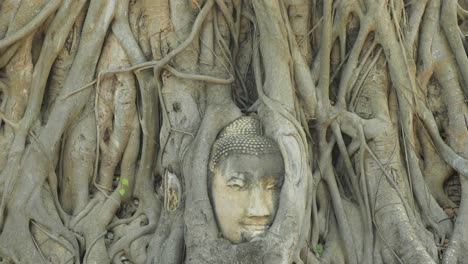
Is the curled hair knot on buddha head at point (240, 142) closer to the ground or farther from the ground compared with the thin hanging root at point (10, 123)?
closer to the ground

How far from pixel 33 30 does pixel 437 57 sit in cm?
297

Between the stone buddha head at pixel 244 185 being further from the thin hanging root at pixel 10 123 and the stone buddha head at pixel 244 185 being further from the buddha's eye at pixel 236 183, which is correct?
the thin hanging root at pixel 10 123

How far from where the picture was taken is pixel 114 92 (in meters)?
4.21

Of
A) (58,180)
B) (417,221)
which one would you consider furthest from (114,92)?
(417,221)

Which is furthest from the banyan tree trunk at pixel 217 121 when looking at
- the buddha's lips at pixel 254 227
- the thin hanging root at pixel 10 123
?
the buddha's lips at pixel 254 227

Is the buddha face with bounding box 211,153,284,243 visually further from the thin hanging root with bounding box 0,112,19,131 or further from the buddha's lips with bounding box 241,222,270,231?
the thin hanging root with bounding box 0,112,19,131

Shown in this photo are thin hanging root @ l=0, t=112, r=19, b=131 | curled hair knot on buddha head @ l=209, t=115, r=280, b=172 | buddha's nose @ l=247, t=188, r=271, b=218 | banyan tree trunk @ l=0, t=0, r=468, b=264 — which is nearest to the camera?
buddha's nose @ l=247, t=188, r=271, b=218

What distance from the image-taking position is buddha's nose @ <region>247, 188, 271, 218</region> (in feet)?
11.6

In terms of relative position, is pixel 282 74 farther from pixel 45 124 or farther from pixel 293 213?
pixel 45 124

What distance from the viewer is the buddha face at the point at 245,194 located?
11.6ft

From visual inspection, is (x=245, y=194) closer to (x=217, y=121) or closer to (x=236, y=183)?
(x=236, y=183)

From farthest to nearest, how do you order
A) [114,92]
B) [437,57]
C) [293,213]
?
1. [437,57]
2. [114,92]
3. [293,213]

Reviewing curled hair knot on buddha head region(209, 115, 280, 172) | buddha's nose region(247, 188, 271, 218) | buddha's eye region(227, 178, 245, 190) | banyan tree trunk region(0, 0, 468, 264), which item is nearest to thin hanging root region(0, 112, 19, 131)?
banyan tree trunk region(0, 0, 468, 264)

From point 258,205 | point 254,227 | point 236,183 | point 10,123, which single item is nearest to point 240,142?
point 236,183
